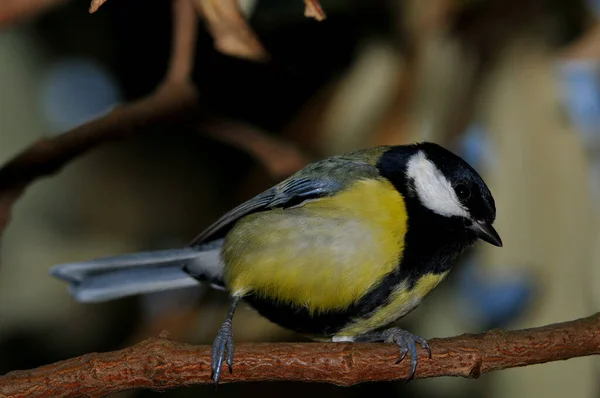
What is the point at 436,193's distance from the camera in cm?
184

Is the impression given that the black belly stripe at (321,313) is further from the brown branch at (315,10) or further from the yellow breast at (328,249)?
the brown branch at (315,10)

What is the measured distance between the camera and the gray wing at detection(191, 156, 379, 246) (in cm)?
183

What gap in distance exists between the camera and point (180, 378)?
140 centimetres

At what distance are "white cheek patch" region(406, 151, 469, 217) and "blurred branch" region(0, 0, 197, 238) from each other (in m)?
0.54

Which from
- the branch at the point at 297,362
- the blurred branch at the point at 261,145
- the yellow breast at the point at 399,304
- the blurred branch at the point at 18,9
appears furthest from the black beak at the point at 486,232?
the blurred branch at the point at 18,9

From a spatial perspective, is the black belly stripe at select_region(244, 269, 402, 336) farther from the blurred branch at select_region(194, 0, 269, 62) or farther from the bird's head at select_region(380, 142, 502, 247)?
the blurred branch at select_region(194, 0, 269, 62)

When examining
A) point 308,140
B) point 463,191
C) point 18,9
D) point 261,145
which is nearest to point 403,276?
point 463,191

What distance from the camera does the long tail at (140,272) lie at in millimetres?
2031

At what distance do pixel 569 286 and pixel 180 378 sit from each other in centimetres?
116

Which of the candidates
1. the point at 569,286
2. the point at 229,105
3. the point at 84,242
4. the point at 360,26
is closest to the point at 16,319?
the point at 84,242

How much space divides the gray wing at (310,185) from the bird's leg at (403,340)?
32 cm

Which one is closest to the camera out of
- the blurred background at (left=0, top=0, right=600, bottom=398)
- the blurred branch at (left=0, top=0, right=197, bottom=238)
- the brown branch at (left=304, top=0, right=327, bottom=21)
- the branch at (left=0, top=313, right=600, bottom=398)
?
the brown branch at (left=304, top=0, right=327, bottom=21)

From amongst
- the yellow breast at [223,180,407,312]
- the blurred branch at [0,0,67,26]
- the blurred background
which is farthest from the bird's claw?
the blurred branch at [0,0,67,26]

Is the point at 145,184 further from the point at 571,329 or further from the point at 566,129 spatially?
the point at 571,329
